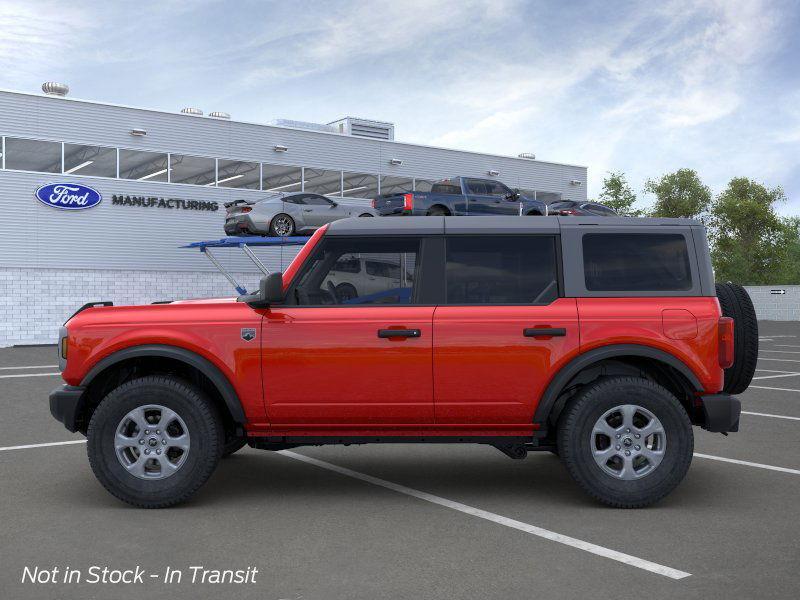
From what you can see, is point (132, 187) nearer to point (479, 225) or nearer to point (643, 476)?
point (479, 225)

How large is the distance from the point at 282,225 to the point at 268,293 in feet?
60.1

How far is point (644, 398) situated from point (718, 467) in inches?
72.9

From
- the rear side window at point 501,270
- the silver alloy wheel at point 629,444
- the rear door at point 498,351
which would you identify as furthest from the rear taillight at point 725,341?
the rear side window at point 501,270

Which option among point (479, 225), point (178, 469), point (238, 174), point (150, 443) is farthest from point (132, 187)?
point (479, 225)

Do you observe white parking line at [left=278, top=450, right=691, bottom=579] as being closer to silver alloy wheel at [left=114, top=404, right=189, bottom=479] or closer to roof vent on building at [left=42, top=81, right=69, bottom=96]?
silver alloy wheel at [left=114, top=404, right=189, bottom=479]

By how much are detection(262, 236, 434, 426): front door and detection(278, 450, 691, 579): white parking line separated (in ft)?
2.01

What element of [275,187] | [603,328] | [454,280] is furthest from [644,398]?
[275,187]

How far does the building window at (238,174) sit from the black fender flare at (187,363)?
88.6 feet

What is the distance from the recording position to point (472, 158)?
38812 millimetres

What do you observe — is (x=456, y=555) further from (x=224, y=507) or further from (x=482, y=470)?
(x=482, y=470)

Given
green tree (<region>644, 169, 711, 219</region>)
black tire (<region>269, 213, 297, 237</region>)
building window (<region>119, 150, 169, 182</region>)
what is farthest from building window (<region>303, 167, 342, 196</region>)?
green tree (<region>644, 169, 711, 219</region>)

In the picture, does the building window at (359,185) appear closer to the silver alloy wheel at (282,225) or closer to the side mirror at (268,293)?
the silver alloy wheel at (282,225)

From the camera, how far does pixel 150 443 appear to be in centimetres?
582

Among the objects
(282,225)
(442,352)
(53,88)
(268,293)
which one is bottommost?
(442,352)
